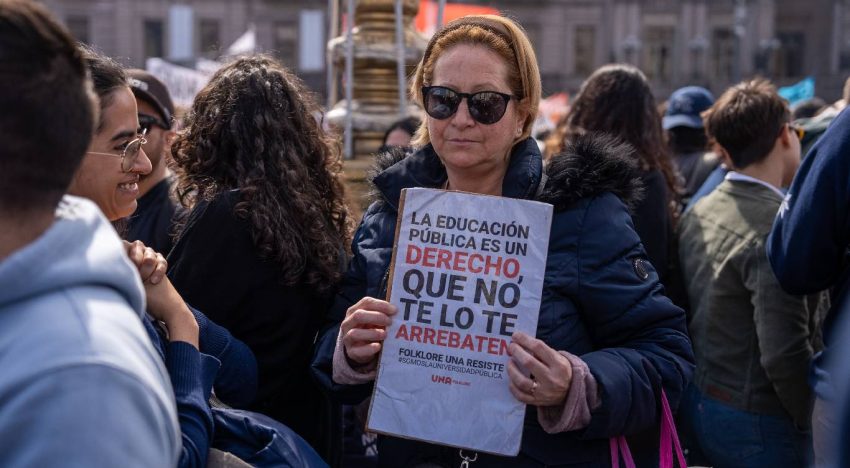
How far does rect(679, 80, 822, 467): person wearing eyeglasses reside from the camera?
3119mm

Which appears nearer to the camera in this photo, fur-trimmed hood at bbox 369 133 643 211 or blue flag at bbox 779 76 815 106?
fur-trimmed hood at bbox 369 133 643 211

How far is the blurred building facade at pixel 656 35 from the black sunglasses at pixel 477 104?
4202 centimetres

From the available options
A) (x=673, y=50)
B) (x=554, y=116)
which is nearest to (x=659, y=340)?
(x=554, y=116)

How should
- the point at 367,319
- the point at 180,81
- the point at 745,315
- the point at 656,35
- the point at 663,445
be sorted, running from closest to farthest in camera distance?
1. the point at 367,319
2. the point at 663,445
3. the point at 745,315
4. the point at 180,81
5. the point at 656,35

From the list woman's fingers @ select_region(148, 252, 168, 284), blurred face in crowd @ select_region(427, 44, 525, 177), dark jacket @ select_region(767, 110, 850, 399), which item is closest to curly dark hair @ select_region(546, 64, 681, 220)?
dark jacket @ select_region(767, 110, 850, 399)

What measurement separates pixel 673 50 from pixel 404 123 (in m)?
43.8

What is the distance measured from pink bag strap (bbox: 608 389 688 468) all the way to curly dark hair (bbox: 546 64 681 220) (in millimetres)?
1844

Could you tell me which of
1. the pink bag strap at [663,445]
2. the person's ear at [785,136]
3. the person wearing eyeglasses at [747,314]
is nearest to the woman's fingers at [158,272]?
the pink bag strap at [663,445]

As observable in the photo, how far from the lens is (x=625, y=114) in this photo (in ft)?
13.0

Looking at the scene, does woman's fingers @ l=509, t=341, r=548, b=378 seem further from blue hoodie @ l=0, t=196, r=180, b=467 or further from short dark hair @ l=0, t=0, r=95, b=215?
short dark hair @ l=0, t=0, r=95, b=215

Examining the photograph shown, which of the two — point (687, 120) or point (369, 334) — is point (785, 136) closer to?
point (687, 120)

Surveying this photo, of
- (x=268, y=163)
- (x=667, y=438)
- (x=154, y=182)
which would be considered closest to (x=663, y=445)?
(x=667, y=438)

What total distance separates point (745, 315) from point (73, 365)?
105 inches

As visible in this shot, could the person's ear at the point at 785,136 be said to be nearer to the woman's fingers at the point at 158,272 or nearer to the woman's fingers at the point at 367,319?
the woman's fingers at the point at 367,319
